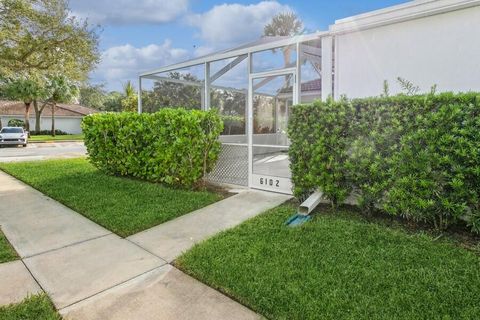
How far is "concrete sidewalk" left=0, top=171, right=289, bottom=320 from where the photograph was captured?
2.77 metres

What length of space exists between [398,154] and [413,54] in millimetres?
1859

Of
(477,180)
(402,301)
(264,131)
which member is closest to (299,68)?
(264,131)

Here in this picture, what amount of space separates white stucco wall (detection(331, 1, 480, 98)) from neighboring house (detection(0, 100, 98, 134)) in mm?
33895

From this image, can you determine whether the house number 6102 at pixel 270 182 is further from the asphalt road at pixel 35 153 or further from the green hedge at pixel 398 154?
the asphalt road at pixel 35 153

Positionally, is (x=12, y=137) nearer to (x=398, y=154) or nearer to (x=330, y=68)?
(x=330, y=68)

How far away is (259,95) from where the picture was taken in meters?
6.88

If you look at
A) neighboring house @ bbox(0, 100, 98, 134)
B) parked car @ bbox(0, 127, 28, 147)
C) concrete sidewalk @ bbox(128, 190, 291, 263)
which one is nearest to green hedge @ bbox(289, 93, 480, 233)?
concrete sidewalk @ bbox(128, 190, 291, 263)

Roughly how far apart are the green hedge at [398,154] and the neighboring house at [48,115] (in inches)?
1346

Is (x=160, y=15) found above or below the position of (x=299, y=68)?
above

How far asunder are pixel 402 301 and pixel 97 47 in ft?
38.6

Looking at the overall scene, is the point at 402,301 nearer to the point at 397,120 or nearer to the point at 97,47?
the point at 397,120

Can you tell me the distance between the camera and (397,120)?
13.8 feet

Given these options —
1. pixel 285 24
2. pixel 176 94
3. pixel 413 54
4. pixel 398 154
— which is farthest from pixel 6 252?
pixel 285 24

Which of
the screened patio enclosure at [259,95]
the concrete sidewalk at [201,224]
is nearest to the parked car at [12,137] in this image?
the screened patio enclosure at [259,95]
